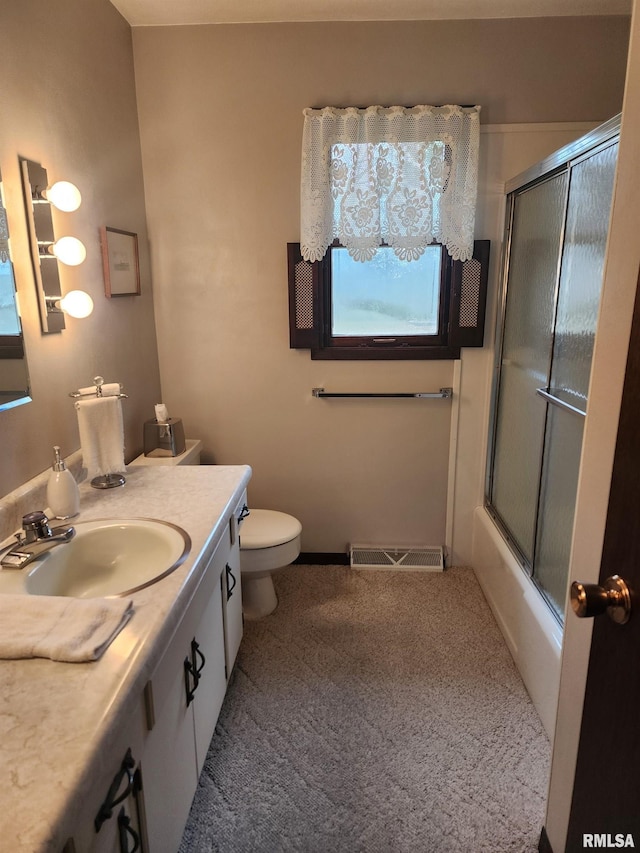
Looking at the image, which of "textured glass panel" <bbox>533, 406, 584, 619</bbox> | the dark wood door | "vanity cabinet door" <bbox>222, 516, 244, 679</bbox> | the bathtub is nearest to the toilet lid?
"vanity cabinet door" <bbox>222, 516, 244, 679</bbox>

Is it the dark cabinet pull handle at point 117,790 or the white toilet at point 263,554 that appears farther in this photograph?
the white toilet at point 263,554

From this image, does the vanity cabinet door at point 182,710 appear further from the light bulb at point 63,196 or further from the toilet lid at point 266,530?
the light bulb at point 63,196

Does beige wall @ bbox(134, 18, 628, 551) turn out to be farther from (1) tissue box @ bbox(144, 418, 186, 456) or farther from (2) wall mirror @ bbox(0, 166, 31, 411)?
(2) wall mirror @ bbox(0, 166, 31, 411)

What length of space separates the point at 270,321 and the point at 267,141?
77 cm

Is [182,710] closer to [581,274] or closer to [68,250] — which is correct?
[68,250]

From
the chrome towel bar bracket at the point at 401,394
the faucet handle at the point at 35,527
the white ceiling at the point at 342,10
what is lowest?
the faucet handle at the point at 35,527

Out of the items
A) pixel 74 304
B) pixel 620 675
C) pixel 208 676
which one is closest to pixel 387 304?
pixel 74 304

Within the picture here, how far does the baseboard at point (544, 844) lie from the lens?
138 centimetres

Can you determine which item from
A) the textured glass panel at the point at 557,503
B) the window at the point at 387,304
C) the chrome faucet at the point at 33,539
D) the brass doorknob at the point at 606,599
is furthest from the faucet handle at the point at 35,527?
the textured glass panel at the point at 557,503

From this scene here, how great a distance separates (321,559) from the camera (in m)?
2.91

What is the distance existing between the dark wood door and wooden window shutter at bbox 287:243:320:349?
1.84m

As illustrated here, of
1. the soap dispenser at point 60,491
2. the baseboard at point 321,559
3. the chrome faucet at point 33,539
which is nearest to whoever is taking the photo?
the chrome faucet at point 33,539

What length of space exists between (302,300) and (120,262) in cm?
79

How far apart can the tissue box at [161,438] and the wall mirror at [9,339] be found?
800mm
